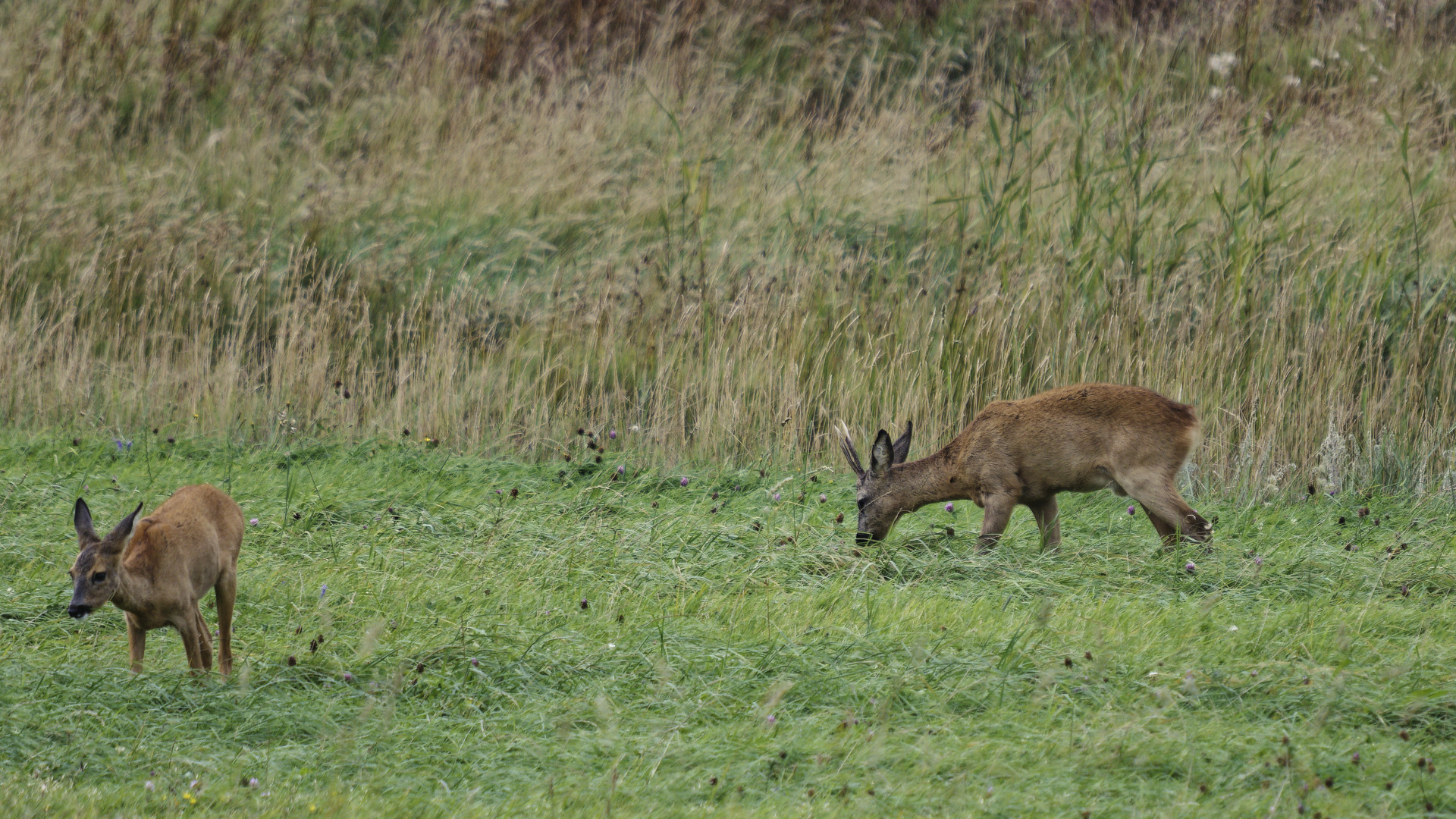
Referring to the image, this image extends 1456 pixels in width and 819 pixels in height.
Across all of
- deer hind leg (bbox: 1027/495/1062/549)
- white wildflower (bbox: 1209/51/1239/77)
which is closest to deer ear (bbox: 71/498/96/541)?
deer hind leg (bbox: 1027/495/1062/549)

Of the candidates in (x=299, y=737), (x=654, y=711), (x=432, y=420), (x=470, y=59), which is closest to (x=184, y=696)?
(x=299, y=737)

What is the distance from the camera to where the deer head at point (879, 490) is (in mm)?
7438

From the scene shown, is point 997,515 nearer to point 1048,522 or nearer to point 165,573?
point 1048,522

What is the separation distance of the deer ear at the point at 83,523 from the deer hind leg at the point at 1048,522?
14.1 ft

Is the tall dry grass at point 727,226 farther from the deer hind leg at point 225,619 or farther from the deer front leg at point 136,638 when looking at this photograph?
the deer front leg at point 136,638

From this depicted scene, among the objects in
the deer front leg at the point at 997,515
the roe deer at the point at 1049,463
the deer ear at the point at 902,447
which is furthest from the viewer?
the deer ear at the point at 902,447

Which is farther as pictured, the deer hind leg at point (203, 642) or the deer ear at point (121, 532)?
the deer hind leg at point (203, 642)

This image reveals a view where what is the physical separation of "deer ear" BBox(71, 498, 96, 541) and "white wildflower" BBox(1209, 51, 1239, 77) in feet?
38.6

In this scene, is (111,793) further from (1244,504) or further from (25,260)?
(25,260)

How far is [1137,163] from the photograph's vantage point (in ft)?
31.5

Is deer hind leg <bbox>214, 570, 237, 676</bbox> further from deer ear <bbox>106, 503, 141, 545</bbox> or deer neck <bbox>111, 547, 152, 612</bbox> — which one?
deer ear <bbox>106, 503, 141, 545</bbox>

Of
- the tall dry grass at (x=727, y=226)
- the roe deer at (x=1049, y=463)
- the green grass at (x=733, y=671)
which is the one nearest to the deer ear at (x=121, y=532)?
the green grass at (x=733, y=671)

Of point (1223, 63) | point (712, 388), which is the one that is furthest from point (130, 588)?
point (1223, 63)

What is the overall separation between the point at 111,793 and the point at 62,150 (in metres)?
10.2
